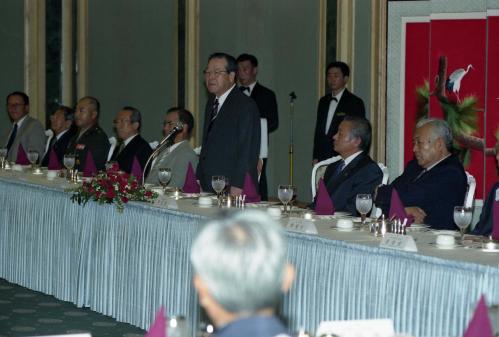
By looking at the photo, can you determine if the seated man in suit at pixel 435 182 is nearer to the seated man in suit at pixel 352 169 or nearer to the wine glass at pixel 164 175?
the seated man in suit at pixel 352 169

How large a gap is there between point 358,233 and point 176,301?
3.43 ft

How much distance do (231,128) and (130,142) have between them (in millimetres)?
1299

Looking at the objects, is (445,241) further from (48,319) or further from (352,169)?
(48,319)

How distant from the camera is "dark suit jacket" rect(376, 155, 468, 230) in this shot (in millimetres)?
5098

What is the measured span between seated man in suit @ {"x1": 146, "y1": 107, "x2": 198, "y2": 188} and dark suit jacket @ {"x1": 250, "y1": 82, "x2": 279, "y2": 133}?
6.28ft

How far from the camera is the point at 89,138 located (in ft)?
25.2

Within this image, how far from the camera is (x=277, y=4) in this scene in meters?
10.5

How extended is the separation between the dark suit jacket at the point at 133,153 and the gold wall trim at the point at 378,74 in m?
2.46

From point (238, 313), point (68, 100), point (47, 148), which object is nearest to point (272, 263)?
point (238, 313)

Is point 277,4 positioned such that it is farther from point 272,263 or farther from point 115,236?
point 272,263

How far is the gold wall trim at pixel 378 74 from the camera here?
891 centimetres

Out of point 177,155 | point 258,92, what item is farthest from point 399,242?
point 258,92

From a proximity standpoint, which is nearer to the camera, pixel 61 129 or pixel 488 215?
pixel 488 215

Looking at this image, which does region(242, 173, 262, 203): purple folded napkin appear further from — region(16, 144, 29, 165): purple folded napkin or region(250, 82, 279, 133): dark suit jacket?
region(250, 82, 279, 133): dark suit jacket
